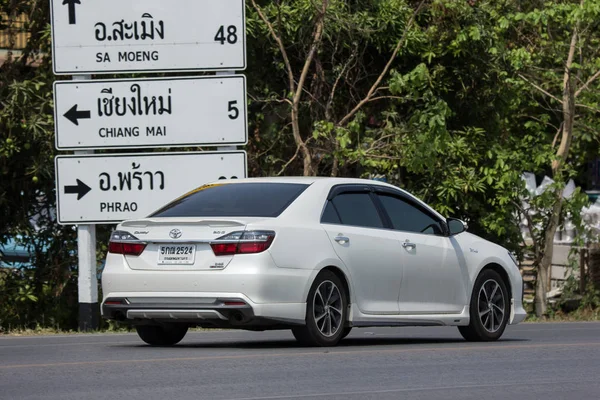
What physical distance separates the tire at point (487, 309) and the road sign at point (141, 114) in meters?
4.38

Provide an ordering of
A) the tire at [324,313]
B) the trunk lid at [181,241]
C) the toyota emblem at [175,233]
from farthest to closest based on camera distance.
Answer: the tire at [324,313] → the toyota emblem at [175,233] → the trunk lid at [181,241]

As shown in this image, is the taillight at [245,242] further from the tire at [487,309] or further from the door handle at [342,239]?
the tire at [487,309]

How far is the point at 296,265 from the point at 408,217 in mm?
2062

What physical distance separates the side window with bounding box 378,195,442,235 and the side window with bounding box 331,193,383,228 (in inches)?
8.2

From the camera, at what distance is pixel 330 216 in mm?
13125

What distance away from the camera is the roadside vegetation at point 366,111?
21172 millimetres

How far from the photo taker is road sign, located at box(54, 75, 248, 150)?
17828 mm

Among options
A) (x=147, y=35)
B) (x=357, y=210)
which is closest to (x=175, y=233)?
(x=357, y=210)

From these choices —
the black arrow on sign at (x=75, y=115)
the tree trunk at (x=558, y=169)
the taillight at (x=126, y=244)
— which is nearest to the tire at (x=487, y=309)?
the taillight at (x=126, y=244)

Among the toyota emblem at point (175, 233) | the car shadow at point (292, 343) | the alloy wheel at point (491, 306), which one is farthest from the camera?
the alloy wheel at point (491, 306)

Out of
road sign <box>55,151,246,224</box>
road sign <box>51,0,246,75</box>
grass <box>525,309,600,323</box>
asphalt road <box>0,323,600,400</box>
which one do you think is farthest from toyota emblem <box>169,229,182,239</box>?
grass <box>525,309,600,323</box>

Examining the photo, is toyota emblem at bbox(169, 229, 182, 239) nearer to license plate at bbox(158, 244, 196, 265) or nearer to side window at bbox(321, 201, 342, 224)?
license plate at bbox(158, 244, 196, 265)

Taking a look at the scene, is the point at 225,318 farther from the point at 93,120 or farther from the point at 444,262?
the point at 93,120

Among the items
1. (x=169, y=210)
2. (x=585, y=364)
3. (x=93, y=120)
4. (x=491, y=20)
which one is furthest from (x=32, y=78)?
(x=585, y=364)
